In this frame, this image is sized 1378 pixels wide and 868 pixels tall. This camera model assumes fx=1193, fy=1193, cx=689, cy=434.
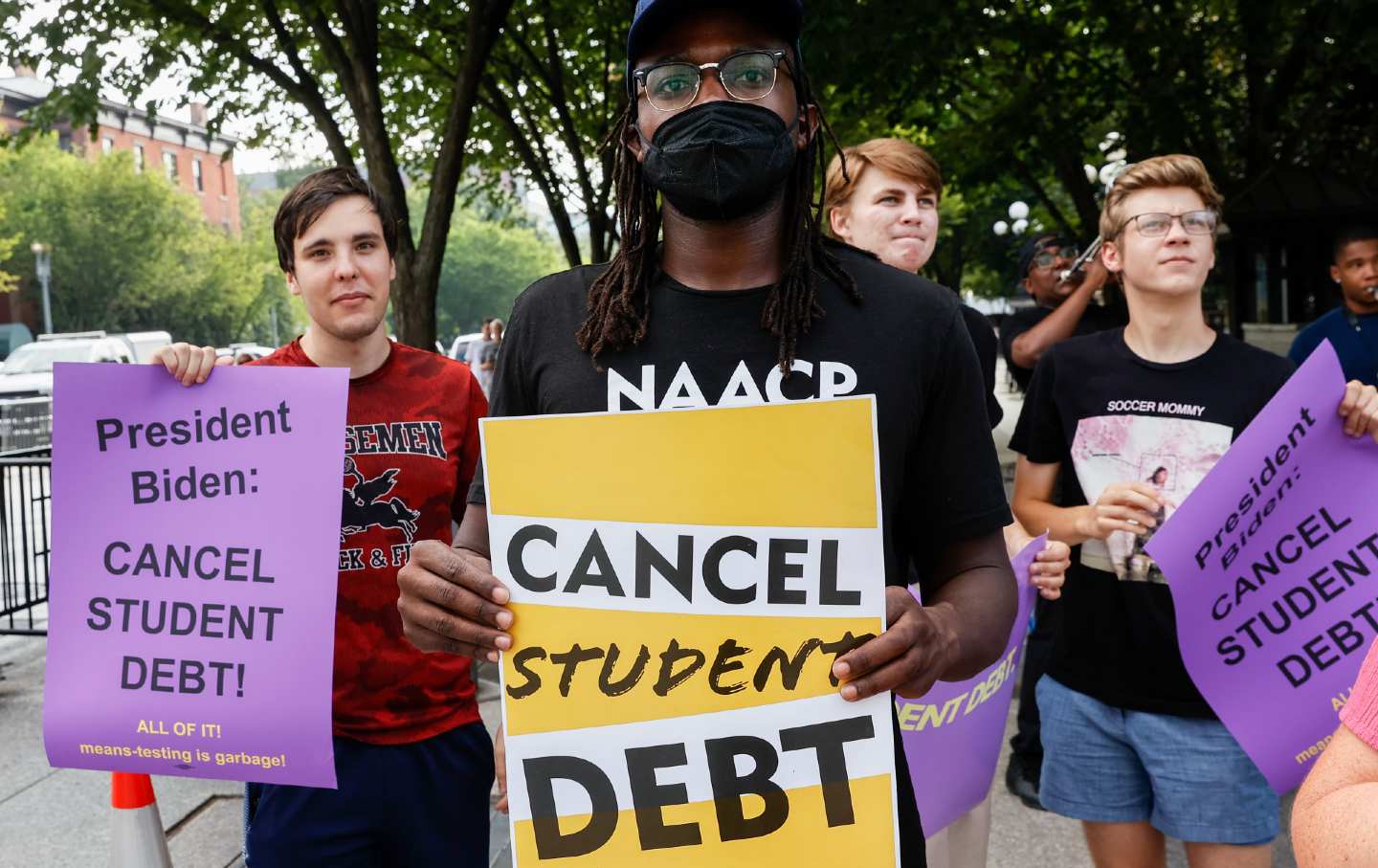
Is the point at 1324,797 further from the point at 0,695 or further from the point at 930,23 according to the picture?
the point at 930,23

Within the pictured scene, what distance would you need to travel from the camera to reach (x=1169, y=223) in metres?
2.87

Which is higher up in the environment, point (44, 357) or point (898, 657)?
point (898, 657)

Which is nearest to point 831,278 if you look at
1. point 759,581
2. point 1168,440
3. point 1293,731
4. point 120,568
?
point 759,581

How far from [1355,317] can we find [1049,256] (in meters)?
1.43

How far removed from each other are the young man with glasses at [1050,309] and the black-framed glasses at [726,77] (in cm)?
313

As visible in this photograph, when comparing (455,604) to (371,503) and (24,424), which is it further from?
(24,424)

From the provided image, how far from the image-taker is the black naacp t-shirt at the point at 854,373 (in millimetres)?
1660

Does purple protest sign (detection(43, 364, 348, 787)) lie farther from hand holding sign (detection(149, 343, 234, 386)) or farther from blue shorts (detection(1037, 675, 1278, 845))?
blue shorts (detection(1037, 675, 1278, 845))

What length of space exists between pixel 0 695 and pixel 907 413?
6.77 metres

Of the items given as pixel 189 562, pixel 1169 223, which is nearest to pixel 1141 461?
pixel 1169 223

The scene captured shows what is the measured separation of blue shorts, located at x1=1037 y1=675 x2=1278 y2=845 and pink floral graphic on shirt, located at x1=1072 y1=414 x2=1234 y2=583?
1.12 feet

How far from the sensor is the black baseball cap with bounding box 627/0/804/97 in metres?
1.66

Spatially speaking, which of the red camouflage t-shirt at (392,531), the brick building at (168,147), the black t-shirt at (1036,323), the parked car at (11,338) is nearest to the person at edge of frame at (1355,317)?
the black t-shirt at (1036,323)

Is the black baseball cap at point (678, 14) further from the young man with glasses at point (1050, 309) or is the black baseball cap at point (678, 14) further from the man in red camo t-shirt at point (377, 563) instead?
the young man with glasses at point (1050, 309)
